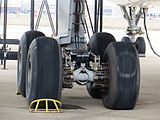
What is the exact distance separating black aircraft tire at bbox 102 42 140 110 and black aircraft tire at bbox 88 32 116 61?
1.37 m

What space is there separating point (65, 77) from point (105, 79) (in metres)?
0.52

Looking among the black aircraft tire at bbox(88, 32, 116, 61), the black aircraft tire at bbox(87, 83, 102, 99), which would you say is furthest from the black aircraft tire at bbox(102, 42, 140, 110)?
the black aircraft tire at bbox(88, 32, 116, 61)

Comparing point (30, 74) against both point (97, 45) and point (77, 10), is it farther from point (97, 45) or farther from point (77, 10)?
point (97, 45)

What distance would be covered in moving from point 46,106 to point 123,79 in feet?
3.32

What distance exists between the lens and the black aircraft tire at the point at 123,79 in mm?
6148

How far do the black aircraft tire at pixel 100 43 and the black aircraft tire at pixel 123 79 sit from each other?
137 centimetres

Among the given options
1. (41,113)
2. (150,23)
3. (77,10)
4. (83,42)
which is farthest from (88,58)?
(150,23)

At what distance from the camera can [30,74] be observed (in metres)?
6.30

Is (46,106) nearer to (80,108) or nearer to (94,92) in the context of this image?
(80,108)

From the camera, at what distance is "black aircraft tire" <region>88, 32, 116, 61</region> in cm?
771

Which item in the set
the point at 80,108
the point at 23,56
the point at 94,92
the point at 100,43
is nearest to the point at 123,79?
the point at 80,108

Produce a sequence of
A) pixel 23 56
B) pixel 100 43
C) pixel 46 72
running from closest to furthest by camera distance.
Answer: pixel 46 72
pixel 23 56
pixel 100 43

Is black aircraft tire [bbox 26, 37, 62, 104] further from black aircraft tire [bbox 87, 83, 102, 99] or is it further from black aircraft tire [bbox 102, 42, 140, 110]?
black aircraft tire [bbox 87, 83, 102, 99]

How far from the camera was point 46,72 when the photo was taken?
5.96 meters
